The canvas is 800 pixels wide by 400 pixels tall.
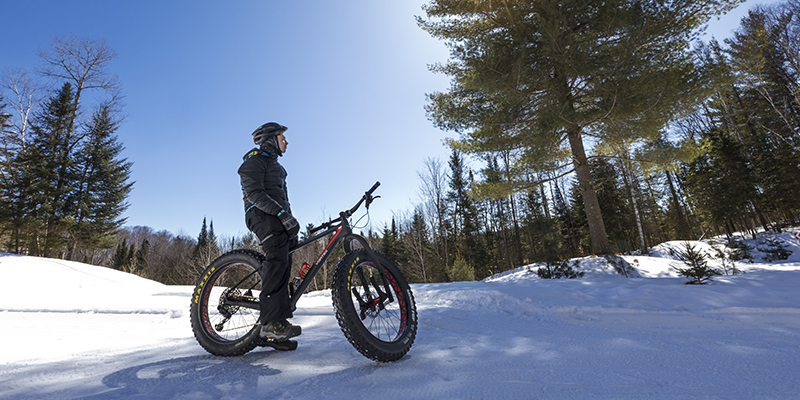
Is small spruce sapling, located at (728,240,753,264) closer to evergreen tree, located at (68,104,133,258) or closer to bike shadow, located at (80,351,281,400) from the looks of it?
bike shadow, located at (80,351,281,400)

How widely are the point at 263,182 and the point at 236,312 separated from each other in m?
1.11

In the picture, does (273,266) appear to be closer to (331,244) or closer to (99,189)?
(331,244)

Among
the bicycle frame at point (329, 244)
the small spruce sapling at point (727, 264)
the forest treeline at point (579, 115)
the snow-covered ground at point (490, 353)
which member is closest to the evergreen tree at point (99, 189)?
the forest treeline at point (579, 115)

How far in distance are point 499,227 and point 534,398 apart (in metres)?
32.0

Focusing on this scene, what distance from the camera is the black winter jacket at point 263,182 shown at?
90.9 inches

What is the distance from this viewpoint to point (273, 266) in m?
2.26

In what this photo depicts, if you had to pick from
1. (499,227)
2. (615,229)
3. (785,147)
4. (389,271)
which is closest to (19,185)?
(389,271)

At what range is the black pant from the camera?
2.17 m

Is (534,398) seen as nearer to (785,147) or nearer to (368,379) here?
(368,379)

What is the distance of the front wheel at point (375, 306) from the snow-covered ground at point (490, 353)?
124mm

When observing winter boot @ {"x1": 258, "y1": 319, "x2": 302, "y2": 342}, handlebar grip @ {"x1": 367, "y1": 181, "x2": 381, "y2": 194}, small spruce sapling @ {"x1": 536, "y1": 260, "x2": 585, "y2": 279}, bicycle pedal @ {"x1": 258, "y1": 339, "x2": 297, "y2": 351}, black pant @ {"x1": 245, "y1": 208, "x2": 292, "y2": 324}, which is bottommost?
small spruce sapling @ {"x1": 536, "y1": 260, "x2": 585, "y2": 279}

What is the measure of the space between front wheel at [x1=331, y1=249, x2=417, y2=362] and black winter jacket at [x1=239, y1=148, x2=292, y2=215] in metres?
0.74

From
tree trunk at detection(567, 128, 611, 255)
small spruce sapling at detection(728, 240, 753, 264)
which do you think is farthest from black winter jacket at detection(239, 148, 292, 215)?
small spruce sapling at detection(728, 240, 753, 264)

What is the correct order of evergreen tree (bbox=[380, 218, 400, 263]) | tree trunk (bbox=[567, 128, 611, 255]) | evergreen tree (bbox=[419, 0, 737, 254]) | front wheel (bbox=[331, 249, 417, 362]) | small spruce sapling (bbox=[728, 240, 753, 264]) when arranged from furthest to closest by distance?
evergreen tree (bbox=[380, 218, 400, 263])
tree trunk (bbox=[567, 128, 611, 255])
small spruce sapling (bbox=[728, 240, 753, 264])
evergreen tree (bbox=[419, 0, 737, 254])
front wheel (bbox=[331, 249, 417, 362])
